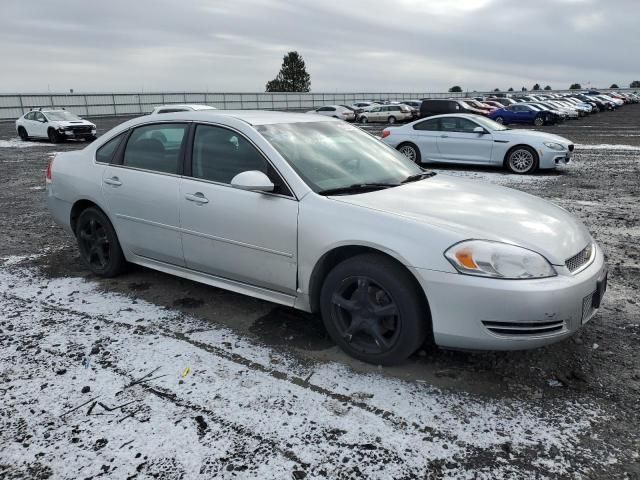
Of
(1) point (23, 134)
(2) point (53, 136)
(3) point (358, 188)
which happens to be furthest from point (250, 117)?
(1) point (23, 134)

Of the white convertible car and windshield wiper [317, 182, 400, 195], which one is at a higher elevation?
windshield wiper [317, 182, 400, 195]

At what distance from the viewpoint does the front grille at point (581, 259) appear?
10.3 ft

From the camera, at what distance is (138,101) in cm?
4928

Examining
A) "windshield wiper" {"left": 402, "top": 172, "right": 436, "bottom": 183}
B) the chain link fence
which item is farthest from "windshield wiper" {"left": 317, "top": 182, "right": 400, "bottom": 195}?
the chain link fence

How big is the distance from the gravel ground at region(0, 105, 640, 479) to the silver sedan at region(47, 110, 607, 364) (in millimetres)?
302

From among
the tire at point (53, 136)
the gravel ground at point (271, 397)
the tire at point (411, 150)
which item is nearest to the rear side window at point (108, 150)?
the gravel ground at point (271, 397)

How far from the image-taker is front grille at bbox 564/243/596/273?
3143 millimetres

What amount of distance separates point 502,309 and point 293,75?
92521mm

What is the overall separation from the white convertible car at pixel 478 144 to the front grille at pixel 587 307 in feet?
31.0

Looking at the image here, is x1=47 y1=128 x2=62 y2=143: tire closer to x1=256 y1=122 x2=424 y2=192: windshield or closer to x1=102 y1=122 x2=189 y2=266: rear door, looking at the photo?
x1=102 y1=122 x2=189 y2=266: rear door

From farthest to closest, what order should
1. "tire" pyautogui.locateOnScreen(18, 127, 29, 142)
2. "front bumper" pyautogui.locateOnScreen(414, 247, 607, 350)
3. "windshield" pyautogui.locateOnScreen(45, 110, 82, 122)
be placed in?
1. "tire" pyautogui.locateOnScreen(18, 127, 29, 142)
2. "windshield" pyautogui.locateOnScreen(45, 110, 82, 122)
3. "front bumper" pyautogui.locateOnScreen(414, 247, 607, 350)

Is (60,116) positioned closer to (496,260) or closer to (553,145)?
(553,145)

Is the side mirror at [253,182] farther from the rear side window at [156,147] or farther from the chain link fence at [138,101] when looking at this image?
the chain link fence at [138,101]

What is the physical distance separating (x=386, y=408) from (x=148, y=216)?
2559mm
